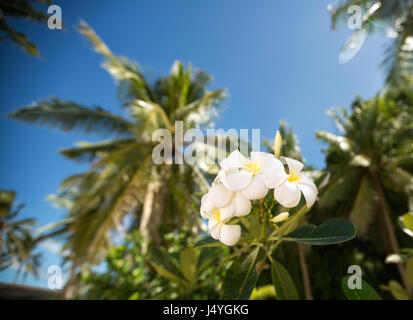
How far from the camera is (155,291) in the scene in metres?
1.58

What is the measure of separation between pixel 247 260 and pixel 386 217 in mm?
10311

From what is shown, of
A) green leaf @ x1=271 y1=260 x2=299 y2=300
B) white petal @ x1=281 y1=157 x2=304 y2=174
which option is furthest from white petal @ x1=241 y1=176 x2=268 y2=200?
green leaf @ x1=271 y1=260 x2=299 y2=300

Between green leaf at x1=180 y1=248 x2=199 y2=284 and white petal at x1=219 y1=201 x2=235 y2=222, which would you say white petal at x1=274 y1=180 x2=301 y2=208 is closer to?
white petal at x1=219 y1=201 x2=235 y2=222

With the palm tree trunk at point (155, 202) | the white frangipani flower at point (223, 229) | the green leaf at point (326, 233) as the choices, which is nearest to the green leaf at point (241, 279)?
the green leaf at point (326, 233)

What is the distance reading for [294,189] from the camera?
1.57ft

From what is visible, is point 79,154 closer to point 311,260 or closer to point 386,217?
point 311,260

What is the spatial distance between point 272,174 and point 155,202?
621 centimetres

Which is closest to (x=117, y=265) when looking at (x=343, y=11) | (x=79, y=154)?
(x=79, y=154)

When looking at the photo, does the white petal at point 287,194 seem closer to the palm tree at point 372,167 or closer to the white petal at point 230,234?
the white petal at point 230,234

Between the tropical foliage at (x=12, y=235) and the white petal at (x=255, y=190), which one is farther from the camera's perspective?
the tropical foliage at (x=12, y=235)

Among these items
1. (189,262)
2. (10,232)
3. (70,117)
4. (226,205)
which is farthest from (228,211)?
(10,232)

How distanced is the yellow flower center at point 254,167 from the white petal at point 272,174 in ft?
0.07

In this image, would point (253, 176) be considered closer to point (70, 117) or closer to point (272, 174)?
point (272, 174)

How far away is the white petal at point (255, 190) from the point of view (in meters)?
0.48
